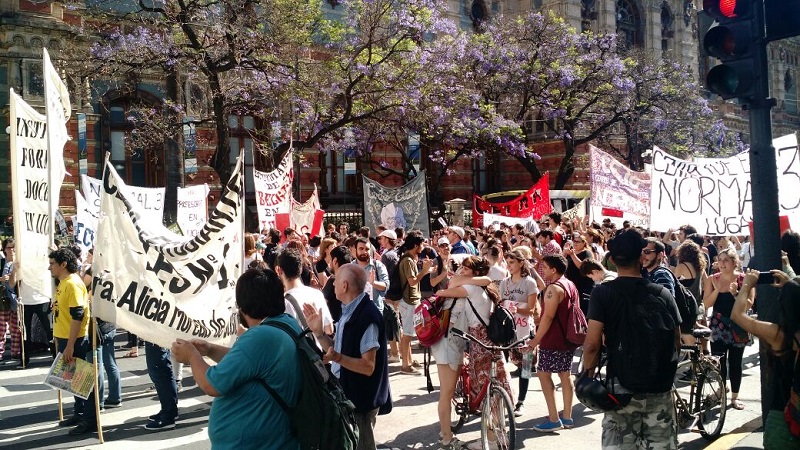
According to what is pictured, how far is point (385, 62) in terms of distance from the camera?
66.7ft

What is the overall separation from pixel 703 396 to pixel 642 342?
3.04 m

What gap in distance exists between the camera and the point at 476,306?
6906 mm

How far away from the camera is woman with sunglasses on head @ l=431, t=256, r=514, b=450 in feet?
22.3

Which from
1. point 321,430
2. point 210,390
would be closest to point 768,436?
point 321,430

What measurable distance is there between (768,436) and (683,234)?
9.21 m

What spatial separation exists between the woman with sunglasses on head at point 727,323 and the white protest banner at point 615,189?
8364mm

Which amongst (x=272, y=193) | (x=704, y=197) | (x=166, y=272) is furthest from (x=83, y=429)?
(x=704, y=197)

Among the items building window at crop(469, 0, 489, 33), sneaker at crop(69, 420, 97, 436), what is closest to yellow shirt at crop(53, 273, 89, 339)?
sneaker at crop(69, 420, 97, 436)

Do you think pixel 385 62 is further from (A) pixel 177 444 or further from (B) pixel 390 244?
(A) pixel 177 444

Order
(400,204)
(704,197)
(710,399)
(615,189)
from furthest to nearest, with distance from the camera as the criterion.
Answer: (400,204) < (615,189) < (704,197) < (710,399)

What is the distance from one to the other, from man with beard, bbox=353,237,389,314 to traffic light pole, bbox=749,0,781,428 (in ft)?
14.1

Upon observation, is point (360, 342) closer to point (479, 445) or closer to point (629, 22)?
point (479, 445)

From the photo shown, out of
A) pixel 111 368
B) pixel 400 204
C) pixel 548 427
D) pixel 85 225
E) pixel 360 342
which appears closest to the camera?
pixel 360 342

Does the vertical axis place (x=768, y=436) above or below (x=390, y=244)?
below
